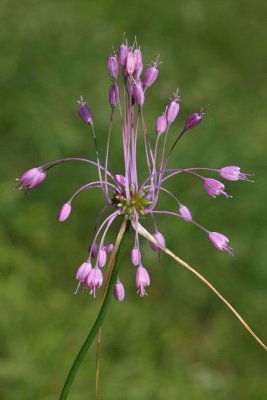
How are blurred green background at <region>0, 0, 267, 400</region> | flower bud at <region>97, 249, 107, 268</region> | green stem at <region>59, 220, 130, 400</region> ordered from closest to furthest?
1. green stem at <region>59, 220, 130, 400</region>
2. flower bud at <region>97, 249, 107, 268</region>
3. blurred green background at <region>0, 0, 267, 400</region>

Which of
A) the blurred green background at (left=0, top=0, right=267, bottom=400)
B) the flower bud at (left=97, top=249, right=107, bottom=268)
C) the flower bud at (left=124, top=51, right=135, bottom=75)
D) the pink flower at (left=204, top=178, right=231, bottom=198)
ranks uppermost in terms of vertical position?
the flower bud at (left=124, top=51, right=135, bottom=75)

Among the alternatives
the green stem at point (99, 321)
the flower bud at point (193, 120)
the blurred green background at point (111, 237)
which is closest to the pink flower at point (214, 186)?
the flower bud at point (193, 120)

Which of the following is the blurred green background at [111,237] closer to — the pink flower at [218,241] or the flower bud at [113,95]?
the pink flower at [218,241]

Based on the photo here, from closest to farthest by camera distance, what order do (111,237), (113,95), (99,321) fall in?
1. (99,321)
2. (113,95)
3. (111,237)

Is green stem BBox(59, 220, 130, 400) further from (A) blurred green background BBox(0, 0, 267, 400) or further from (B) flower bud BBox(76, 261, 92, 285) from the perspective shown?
(A) blurred green background BBox(0, 0, 267, 400)

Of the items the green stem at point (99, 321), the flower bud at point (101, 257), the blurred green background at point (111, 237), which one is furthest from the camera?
the blurred green background at point (111, 237)

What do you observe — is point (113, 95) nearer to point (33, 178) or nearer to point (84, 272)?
point (33, 178)

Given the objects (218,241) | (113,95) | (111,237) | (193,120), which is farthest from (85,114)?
(111,237)

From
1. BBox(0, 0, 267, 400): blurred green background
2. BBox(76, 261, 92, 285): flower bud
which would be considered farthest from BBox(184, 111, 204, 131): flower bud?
BBox(0, 0, 267, 400): blurred green background

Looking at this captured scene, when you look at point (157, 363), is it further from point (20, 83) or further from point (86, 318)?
point (20, 83)
